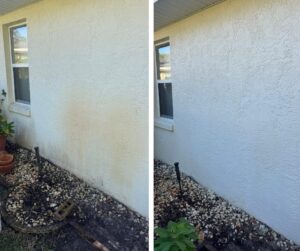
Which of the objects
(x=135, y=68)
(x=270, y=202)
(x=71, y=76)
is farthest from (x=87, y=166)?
(x=270, y=202)

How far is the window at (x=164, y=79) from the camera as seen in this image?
0.79 metres

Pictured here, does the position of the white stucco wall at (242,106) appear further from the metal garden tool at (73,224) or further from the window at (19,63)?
the window at (19,63)

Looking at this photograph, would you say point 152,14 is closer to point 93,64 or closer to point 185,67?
point 185,67

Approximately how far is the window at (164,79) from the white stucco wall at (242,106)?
0.07 feet

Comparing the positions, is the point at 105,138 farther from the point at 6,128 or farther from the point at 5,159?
the point at 6,128

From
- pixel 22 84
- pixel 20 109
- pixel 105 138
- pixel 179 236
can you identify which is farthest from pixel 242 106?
pixel 22 84

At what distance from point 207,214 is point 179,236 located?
0.08 metres

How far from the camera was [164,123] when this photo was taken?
32.1 inches

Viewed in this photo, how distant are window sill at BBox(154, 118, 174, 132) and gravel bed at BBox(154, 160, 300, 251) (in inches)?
3.4

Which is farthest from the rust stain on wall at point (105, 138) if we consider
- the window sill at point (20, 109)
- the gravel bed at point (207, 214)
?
the window sill at point (20, 109)

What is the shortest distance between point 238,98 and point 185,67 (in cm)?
24

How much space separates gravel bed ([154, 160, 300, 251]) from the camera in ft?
2.52

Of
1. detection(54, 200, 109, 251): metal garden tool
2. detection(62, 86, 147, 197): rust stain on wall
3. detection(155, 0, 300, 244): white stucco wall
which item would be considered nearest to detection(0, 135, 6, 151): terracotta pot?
detection(62, 86, 147, 197): rust stain on wall

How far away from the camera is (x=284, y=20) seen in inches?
41.7
